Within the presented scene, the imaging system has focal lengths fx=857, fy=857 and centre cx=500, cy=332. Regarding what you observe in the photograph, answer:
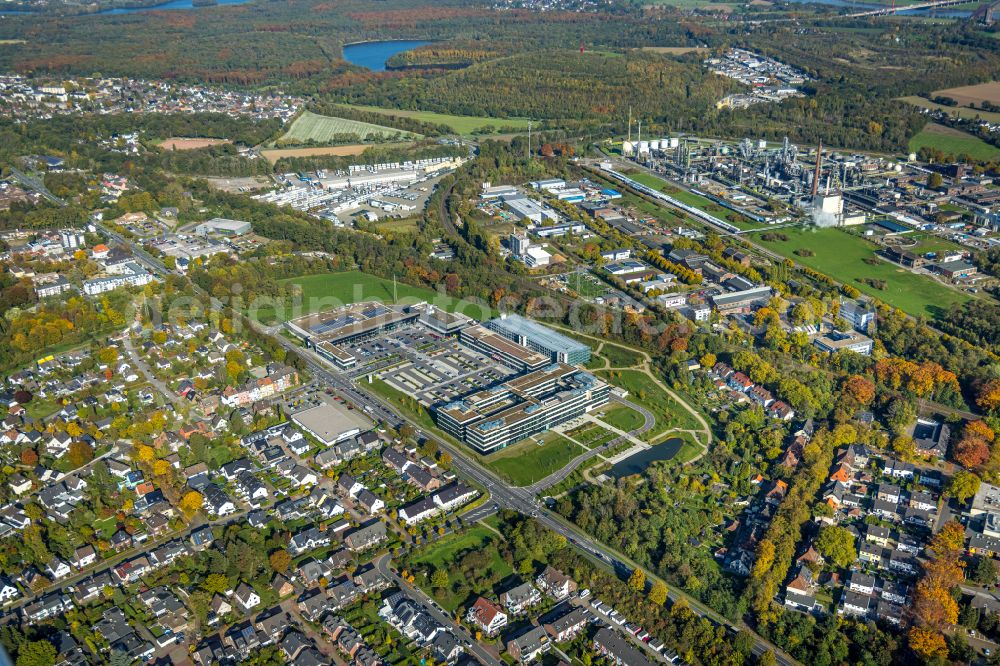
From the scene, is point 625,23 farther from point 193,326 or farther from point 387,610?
point 387,610

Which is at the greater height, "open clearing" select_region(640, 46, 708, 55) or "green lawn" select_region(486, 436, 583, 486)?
"open clearing" select_region(640, 46, 708, 55)

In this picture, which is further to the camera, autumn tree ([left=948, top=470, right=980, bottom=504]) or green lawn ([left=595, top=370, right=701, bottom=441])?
green lawn ([left=595, top=370, right=701, bottom=441])

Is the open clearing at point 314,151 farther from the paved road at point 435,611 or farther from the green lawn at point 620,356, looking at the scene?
the paved road at point 435,611

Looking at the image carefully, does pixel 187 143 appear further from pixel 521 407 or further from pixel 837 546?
pixel 837 546

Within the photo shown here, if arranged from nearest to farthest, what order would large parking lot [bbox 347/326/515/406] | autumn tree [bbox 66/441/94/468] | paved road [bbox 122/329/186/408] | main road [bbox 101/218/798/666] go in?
main road [bbox 101/218/798/666] → autumn tree [bbox 66/441/94/468] → paved road [bbox 122/329/186/408] → large parking lot [bbox 347/326/515/406]

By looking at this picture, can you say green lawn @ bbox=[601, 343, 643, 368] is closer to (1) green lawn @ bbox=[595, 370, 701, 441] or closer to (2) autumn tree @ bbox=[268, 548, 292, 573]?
(1) green lawn @ bbox=[595, 370, 701, 441]

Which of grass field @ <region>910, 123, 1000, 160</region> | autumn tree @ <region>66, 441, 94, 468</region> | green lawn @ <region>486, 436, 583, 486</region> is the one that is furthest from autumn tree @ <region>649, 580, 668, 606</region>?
grass field @ <region>910, 123, 1000, 160</region>

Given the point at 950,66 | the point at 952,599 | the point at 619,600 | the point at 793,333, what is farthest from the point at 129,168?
the point at 950,66
